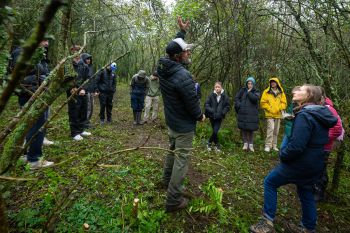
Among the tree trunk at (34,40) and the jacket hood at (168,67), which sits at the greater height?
the jacket hood at (168,67)

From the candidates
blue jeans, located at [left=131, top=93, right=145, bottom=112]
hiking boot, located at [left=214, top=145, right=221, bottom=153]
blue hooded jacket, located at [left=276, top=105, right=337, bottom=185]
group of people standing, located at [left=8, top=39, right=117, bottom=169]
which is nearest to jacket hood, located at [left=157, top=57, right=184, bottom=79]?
group of people standing, located at [left=8, top=39, right=117, bottom=169]

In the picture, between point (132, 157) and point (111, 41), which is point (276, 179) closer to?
point (132, 157)

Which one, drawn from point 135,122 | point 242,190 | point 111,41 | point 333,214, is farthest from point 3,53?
point 111,41

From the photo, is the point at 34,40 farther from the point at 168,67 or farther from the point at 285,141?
the point at 285,141

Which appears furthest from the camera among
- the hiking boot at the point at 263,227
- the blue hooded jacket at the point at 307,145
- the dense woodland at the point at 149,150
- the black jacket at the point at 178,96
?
the hiking boot at the point at 263,227

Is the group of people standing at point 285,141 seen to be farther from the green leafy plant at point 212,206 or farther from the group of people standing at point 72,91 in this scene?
the group of people standing at point 72,91

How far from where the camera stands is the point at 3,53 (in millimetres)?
1767

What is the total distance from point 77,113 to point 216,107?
3568 millimetres

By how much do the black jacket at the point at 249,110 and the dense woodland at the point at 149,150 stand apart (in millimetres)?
823

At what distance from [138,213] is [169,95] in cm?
160

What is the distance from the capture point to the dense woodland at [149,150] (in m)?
2.13

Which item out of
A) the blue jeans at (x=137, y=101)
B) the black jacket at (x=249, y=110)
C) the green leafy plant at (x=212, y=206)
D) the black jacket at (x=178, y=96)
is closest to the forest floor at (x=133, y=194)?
the green leafy plant at (x=212, y=206)

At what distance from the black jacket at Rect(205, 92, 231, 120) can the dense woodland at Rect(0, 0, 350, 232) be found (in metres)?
0.98

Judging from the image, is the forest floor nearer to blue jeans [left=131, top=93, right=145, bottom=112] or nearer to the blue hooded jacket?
the blue hooded jacket
